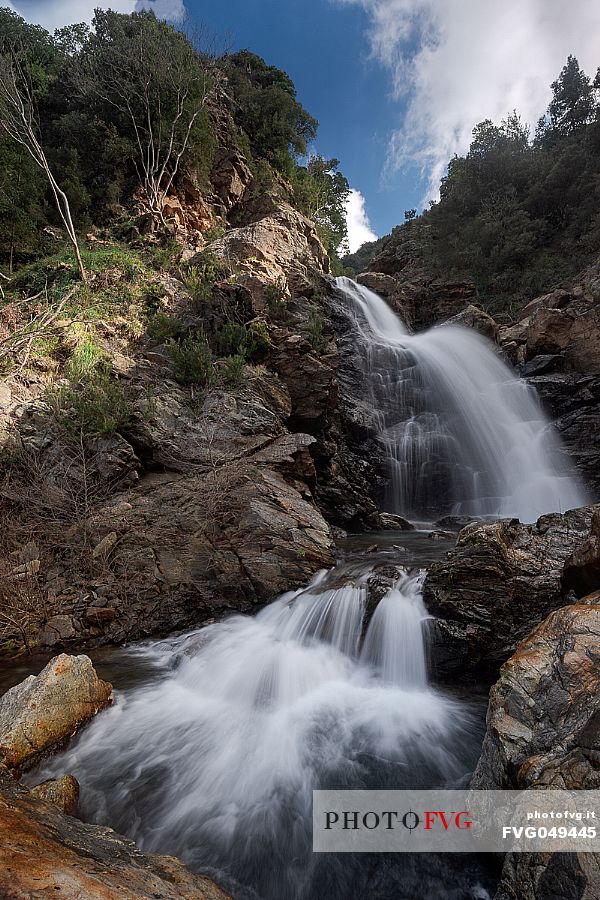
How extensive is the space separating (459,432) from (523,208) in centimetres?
1805

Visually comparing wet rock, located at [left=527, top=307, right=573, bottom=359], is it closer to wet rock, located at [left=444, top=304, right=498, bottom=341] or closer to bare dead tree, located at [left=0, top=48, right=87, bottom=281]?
wet rock, located at [left=444, top=304, right=498, bottom=341]

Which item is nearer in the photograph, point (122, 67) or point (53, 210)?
point (53, 210)

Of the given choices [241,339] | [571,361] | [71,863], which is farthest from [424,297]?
[71,863]

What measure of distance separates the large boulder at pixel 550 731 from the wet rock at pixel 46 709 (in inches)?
149

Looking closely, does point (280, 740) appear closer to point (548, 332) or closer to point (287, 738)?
point (287, 738)

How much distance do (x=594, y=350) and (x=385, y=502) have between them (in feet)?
30.4

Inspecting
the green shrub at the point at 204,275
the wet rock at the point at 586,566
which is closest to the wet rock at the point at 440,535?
the wet rock at the point at 586,566

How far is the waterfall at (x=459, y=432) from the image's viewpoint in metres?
11.6

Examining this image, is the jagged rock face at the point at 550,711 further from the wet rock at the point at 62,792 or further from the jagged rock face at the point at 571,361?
the jagged rock face at the point at 571,361

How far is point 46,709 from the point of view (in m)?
3.65

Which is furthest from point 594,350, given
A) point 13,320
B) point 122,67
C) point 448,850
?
point 122,67

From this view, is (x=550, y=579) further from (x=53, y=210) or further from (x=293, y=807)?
(x=53, y=210)

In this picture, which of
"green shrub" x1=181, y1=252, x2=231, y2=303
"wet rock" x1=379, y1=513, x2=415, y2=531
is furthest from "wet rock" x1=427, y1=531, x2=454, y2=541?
"green shrub" x1=181, y1=252, x2=231, y2=303

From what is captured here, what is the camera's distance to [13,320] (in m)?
11.2
